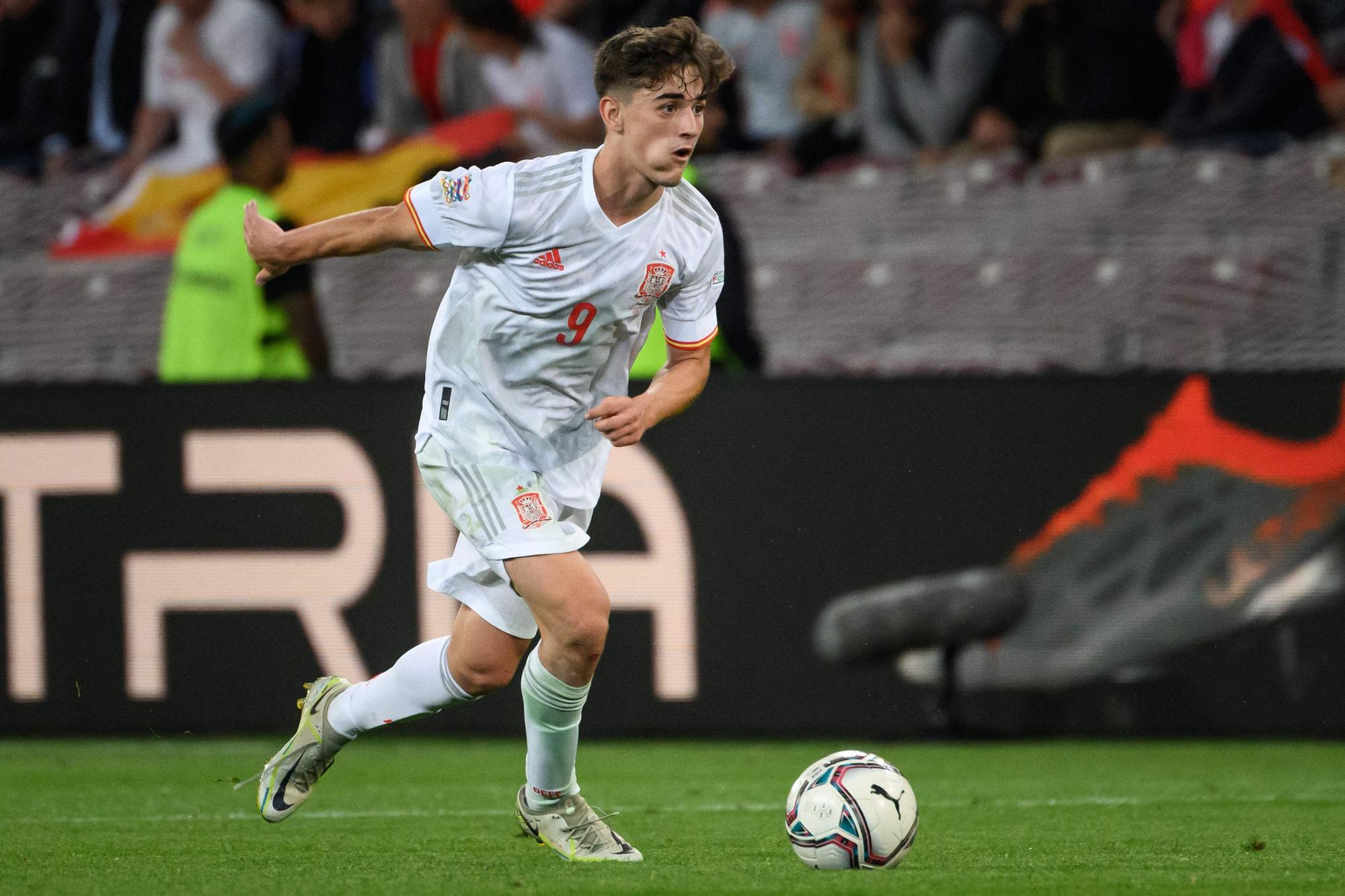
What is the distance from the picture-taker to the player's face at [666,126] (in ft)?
13.4

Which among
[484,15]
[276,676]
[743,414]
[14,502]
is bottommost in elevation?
[276,676]

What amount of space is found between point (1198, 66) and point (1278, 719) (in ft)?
12.7

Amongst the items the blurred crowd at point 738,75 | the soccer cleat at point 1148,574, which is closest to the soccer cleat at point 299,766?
the soccer cleat at point 1148,574

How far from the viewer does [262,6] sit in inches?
406

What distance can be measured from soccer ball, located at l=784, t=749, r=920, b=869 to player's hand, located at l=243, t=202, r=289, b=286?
5.65 ft

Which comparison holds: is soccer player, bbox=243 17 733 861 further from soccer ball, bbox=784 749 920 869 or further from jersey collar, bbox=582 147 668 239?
soccer ball, bbox=784 749 920 869

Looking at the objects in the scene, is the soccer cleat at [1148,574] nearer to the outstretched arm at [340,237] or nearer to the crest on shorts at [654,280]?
the crest on shorts at [654,280]

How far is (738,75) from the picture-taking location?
32.7 ft

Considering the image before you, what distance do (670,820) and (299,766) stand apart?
1.14m

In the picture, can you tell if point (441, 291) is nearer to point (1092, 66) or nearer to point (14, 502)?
point (14, 502)

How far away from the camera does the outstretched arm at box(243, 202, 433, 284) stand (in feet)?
13.5

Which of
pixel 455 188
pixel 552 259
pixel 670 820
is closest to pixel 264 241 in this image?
pixel 455 188

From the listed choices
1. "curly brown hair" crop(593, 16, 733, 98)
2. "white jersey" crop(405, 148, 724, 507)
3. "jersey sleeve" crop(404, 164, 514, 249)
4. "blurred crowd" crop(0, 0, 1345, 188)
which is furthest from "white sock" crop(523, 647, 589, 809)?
"blurred crowd" crop(0, 0, 1345, 188)

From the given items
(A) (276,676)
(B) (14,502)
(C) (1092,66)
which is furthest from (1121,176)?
(B) (14,502)
